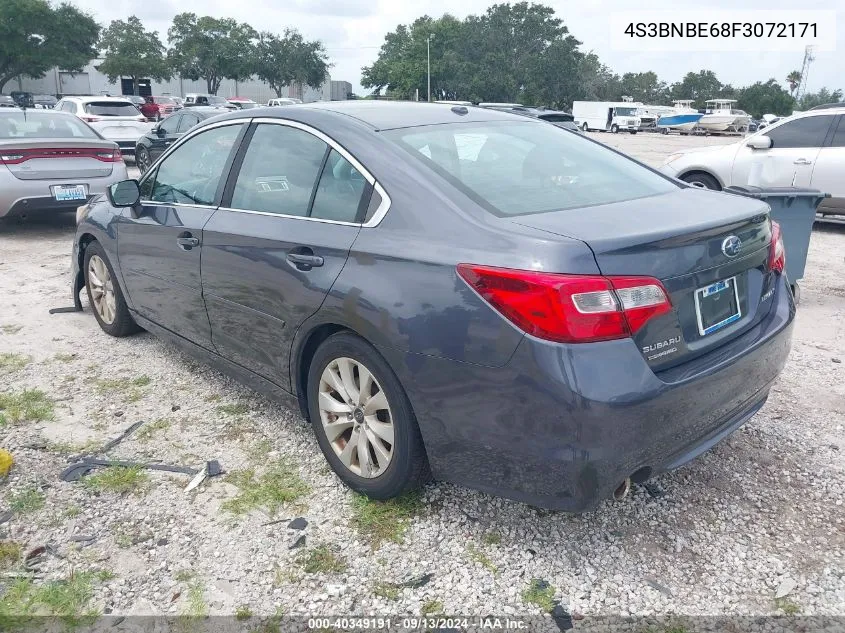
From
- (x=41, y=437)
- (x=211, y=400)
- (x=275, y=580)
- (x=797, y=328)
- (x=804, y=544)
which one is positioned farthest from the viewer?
(x=797, y=328)

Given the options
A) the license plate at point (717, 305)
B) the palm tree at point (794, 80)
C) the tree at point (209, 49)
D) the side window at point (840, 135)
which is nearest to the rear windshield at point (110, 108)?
the side window at point (840, 135)

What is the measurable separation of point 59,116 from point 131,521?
8011mm

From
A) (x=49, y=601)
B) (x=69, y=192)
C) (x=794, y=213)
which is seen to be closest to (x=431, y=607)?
(x=49, y=601)

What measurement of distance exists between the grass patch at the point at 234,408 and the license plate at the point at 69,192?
545 centimetres

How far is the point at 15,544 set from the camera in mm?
2742

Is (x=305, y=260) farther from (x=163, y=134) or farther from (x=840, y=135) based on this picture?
(x=163, y=134)

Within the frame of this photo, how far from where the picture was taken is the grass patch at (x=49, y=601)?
236 cm

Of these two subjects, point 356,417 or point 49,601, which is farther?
point 356,417

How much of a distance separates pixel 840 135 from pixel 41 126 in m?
9.95

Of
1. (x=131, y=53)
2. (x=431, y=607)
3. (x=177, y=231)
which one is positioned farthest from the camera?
(x=131, y=53)

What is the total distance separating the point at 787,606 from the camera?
7.83 ft

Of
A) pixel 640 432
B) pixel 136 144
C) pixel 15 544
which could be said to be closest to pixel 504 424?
pixel 640 432

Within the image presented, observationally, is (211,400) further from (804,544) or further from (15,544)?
(804,544)

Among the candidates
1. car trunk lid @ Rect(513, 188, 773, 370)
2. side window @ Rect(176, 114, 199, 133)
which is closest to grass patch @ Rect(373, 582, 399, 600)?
car trunk lid @ Rect(513, 188, 773, 370)
